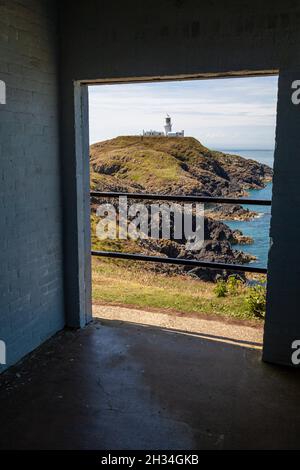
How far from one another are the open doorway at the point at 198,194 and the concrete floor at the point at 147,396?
2.00 feet

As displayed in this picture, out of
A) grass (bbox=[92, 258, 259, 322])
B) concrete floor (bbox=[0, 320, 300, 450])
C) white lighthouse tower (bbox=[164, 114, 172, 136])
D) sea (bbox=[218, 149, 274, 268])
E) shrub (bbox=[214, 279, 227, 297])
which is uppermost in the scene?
white lighthouse tower (bbox=[164, 114, 172, 136])

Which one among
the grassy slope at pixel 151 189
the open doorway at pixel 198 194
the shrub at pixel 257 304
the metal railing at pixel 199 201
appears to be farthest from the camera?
the grassy slope at pixel 151 189

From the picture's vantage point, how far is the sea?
2.99 metres

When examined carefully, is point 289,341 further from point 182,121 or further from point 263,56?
point 182,121

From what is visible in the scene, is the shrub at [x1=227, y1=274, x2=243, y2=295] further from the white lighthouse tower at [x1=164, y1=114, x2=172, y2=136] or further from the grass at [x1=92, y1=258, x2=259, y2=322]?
the white lighthouse tower at [x1=164, y1=114, x2=172, y2=136]

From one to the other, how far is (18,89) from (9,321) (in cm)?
170

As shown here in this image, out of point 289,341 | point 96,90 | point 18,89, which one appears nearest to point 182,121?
point 96,90

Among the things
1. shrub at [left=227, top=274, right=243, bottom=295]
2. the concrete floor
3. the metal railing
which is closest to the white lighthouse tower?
the metal railing

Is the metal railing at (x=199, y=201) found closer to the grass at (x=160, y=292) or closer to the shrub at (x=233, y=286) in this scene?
the grass at (x=160, y=292)

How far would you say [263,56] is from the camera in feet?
8.88

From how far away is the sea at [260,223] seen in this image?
9.82 feet

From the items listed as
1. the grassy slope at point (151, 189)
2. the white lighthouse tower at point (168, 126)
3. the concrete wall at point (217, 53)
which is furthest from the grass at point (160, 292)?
the white lighthouse tower at point (168, 126)

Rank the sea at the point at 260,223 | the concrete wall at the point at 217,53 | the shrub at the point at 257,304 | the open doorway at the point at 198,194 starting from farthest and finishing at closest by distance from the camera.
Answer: the shrub at the point at 257,304, the open doorway at the point at 198,194, the sea at the point at 260,223, the concrete wall at the point at 217,53

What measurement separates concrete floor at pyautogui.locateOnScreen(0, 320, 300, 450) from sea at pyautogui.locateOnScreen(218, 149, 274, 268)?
863 millimetres
